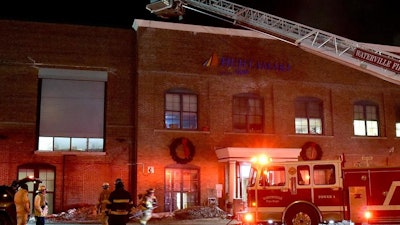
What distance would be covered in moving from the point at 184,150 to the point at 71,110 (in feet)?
17.1

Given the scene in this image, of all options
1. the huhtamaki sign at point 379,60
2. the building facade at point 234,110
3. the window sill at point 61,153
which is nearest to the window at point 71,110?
the window sill at point 61,153

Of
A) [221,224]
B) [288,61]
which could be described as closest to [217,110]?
[288,61]

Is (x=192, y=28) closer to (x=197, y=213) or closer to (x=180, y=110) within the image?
(x=180, y=110)

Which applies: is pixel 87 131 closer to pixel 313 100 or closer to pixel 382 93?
pixel 313 100

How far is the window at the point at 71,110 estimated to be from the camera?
2322 cm

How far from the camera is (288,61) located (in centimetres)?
2580

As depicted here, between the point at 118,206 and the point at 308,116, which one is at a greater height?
the point at 308,116

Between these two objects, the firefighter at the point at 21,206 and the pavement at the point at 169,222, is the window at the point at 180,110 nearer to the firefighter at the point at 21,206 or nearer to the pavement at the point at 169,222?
the pavement at the point at 169,222

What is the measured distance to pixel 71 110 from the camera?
23594 millimetres

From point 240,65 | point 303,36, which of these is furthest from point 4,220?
point 240,65

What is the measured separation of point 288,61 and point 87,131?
9908 millimetres

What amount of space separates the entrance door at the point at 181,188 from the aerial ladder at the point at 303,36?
7.89 meters

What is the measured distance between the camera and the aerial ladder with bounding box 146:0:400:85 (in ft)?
51.4

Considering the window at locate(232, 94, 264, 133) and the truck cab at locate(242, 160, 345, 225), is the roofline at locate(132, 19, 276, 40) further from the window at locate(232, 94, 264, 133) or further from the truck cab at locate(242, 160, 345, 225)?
the truck cab at locate(242, 160, 345, 225)
